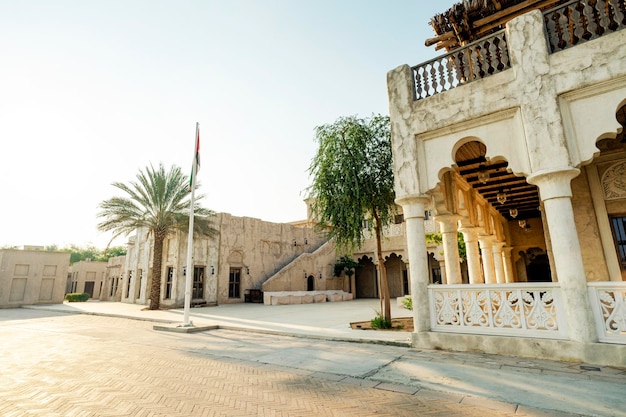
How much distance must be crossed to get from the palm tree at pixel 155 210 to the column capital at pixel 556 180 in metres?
18.5

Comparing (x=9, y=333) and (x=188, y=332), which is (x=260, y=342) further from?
(x=9, y=333)

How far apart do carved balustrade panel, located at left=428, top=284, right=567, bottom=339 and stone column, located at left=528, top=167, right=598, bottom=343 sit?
0.23 metres

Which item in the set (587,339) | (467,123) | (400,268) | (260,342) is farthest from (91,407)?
(400,268)

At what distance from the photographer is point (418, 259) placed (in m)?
7.89

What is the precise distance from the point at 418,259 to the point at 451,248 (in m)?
3.90

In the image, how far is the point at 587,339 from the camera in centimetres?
583

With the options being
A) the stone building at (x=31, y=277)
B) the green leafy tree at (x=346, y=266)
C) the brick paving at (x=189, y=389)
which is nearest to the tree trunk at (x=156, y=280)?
the stone building at (x=31, y=277)

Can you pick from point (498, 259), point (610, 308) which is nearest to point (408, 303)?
point (498, 259)

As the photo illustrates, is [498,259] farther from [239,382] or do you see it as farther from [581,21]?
[239,382]

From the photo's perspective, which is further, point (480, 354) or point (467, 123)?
point (467, 123)

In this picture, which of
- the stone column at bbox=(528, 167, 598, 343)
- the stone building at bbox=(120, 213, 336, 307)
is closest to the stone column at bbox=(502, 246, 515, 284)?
the stone column at bbox=(528, 167, 598, 343)

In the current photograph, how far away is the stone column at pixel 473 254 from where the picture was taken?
12.5 metres

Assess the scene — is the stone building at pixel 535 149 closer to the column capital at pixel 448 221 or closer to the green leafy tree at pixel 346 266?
the column capital at pixel 448 221

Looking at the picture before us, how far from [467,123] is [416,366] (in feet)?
18.2
